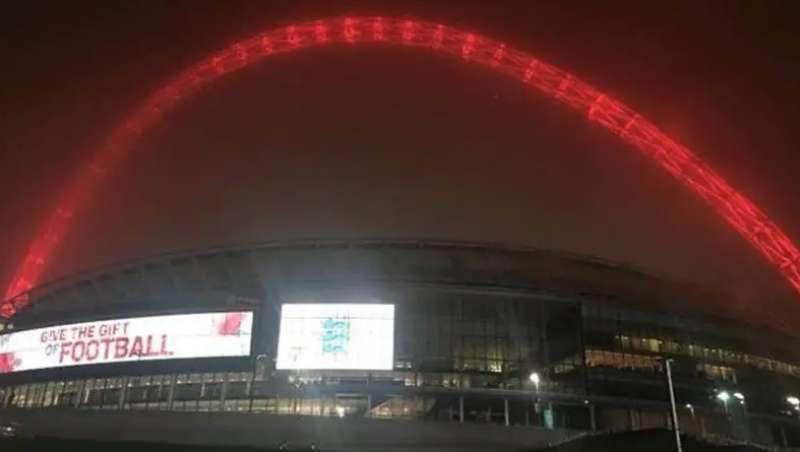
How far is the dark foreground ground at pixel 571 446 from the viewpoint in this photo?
33375 millimetres

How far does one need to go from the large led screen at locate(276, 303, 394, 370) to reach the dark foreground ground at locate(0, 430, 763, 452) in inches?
536

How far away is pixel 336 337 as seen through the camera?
50.6m

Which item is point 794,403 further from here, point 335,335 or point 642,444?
point 335,335

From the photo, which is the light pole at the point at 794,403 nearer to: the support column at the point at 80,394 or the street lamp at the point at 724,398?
the street lamp at the point at 724,398

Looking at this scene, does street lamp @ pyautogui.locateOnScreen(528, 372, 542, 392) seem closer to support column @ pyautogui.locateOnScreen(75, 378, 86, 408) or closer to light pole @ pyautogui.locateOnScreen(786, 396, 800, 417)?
light pole @ pyautogui.locateOnScreen(786, 396, 800, 417)

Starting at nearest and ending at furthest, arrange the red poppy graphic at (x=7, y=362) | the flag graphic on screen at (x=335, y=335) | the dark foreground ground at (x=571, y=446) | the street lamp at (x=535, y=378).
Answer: the dark foreground ground at (x=571, y=446) < the flag graphic on screen at (x=335, y=335) < the street lamp at (x=535, y=378) < the red poppy graphic at (x=7, y=362)

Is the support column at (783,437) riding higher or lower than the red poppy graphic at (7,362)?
lower

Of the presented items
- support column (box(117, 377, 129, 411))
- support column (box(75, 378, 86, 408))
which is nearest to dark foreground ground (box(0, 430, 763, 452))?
support column (box(117, 377, 129, 411))

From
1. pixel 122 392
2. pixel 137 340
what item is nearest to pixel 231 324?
pixel 137 340

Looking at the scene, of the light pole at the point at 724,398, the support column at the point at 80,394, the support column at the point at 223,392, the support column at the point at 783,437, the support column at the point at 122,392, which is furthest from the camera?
the support column at the point at 783,437

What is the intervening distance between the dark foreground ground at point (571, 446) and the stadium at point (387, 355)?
1238 cm

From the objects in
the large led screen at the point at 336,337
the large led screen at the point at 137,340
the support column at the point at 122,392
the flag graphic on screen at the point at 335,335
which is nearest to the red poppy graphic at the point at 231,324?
the large led screen at the point at 137,340

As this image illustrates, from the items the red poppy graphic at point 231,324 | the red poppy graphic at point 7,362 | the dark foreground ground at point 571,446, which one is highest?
the red poppy graphic at point 231,324

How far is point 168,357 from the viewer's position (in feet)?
169
